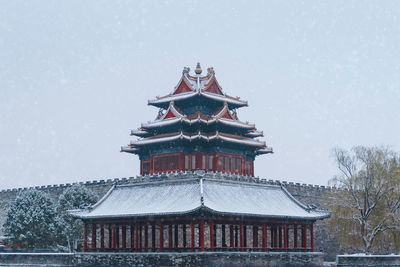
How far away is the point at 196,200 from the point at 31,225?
15044 millimetres

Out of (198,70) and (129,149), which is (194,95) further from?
(129,149)

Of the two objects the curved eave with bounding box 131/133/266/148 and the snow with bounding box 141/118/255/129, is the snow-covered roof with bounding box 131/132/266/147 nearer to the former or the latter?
the curved eave with bounding box 131/133/266/148

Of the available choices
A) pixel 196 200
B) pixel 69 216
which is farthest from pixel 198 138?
pixel 196 200

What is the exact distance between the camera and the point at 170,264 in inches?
1305

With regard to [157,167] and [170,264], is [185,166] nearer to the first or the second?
[157,167]

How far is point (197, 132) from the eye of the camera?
4869cm

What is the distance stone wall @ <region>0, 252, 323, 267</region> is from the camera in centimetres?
3262

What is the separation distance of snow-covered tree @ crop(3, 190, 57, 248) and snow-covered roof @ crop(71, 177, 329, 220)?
6752 millimetres

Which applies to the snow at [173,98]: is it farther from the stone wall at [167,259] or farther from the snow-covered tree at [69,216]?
the stone wall at [167,259]

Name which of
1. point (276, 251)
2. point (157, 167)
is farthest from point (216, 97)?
point (276, 251)

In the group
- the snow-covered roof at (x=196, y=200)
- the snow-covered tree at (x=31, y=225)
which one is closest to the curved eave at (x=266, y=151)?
the snow-covered roof at (x=196, y=200)

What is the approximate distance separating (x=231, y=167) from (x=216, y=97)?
17.6 ft

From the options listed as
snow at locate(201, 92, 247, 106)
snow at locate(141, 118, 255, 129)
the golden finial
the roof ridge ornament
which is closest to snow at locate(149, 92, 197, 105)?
snow at locate(201, 92, 247, 106)

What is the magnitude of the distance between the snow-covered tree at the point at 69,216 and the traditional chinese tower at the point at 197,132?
6.20 metres
